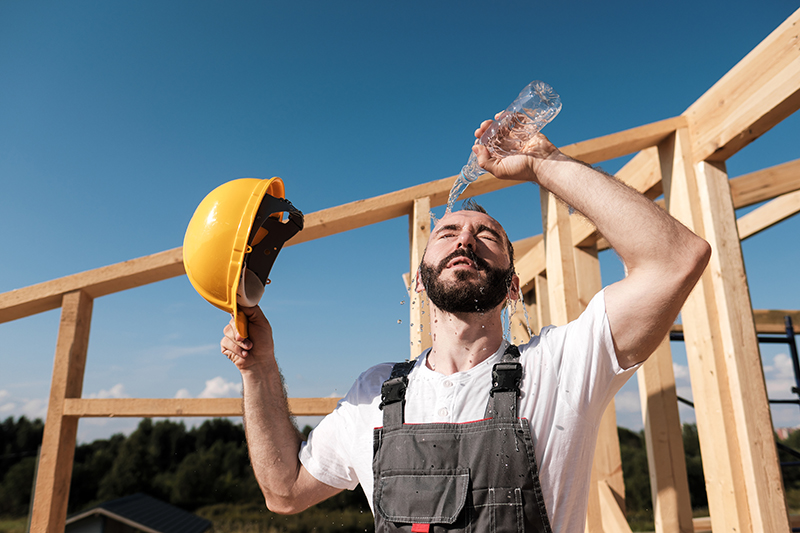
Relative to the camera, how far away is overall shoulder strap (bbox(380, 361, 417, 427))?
1.39 metres

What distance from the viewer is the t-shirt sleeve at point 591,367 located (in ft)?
4.15

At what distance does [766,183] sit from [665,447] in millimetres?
1976

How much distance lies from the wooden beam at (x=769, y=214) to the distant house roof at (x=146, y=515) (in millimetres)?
8681

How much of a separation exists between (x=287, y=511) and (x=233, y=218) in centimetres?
95

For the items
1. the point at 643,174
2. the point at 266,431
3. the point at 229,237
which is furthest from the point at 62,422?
A: the point at 643,174

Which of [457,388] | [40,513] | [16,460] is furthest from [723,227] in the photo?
[16,460]

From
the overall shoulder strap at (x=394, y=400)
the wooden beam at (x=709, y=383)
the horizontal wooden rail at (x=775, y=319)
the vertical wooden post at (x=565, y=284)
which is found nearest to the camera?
the overall shoulder strap at (x=394, y=400)

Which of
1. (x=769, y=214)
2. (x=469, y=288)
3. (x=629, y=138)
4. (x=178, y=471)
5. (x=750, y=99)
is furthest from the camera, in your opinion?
(x=178, y=471)

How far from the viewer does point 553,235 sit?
8.82 feet

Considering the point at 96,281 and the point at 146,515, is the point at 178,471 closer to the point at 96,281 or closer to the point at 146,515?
the point at 146,515

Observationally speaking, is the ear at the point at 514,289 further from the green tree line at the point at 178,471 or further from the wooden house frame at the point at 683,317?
the green tree line at the point at 178,471

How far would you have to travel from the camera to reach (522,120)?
1744mm

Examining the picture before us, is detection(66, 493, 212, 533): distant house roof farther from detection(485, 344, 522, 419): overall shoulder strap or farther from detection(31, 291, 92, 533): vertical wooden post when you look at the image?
detection(485, 344, 522, 419): overall shoulder strap

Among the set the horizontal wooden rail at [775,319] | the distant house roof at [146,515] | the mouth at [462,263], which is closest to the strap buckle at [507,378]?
the mouth at [462,263]
